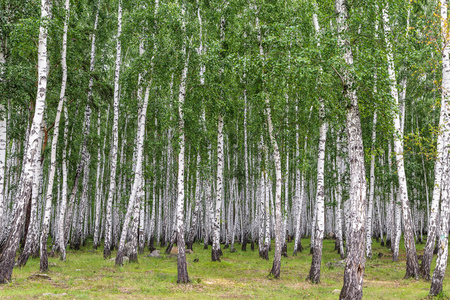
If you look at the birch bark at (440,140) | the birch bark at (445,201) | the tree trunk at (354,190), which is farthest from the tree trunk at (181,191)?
the birch bark at (440,140)

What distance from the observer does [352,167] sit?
987cm

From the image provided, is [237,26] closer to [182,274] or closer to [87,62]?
[87,62]

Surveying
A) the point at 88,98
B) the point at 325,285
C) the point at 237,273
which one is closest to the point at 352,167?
the point at 325,285

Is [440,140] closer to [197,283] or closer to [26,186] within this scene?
[197,283]

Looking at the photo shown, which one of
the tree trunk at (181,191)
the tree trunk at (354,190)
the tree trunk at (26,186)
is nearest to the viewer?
the tree trunk at (354,190)

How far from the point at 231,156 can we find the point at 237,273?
64.0ft

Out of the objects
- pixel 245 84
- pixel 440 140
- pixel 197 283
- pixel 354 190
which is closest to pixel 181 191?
pixel 197 283

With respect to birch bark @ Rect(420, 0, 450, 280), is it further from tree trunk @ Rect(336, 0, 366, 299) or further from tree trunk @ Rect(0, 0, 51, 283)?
tree trunk @ Rect(0, 0, 51, 283)

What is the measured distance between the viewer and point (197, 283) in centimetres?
1347

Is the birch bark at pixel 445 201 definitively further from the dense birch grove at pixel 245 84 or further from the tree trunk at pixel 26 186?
the tree trunk at pixel 26 186

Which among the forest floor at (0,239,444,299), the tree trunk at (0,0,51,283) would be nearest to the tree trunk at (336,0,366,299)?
the forest floor at (0,239,444,299)

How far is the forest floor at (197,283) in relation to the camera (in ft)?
36.2

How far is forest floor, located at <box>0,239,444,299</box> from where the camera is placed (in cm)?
1104

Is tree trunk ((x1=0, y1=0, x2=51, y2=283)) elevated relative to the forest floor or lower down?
A: elevated
